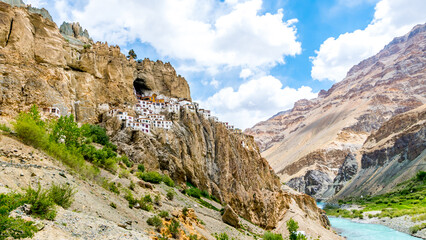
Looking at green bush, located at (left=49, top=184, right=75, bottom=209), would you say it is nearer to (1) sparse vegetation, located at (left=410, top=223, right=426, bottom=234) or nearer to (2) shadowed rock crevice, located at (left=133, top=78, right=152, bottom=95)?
(2) shadowed rock crevice, located at (left=133, top=78, right=152, bottom=95)

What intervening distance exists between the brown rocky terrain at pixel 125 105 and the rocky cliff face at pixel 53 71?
3.6 inches

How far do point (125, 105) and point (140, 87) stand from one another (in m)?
13.9

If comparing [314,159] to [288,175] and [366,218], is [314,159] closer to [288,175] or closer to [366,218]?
[288,175]

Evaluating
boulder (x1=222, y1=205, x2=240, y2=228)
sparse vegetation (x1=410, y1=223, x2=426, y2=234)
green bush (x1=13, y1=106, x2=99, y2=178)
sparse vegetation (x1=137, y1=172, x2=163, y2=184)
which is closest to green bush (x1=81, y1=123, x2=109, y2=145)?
sparse vegetation (x1=137, y1=172, x2=163, y2=184)

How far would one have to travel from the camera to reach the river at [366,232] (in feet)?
172

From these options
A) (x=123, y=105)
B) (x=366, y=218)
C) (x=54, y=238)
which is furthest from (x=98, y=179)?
(x=366, y=218)

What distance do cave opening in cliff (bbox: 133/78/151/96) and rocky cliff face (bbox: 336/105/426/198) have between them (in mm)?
90686

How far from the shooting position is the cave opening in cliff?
59594 millimetres

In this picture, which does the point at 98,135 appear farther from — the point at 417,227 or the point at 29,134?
the point at 417,227

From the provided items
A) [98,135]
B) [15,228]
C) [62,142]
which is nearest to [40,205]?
[15,228]

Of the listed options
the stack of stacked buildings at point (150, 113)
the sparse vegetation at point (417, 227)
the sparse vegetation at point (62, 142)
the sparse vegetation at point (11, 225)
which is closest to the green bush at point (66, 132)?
the sparse vegetation at point (62, 142)

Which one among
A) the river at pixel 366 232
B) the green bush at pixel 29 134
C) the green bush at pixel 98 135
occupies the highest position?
the green bush at pixel 98 135

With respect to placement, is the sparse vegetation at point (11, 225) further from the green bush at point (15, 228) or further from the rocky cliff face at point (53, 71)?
the rocky cliff face at point (53, 71)

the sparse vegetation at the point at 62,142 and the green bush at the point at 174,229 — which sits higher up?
the sparse vegetation at the point at 62,142
